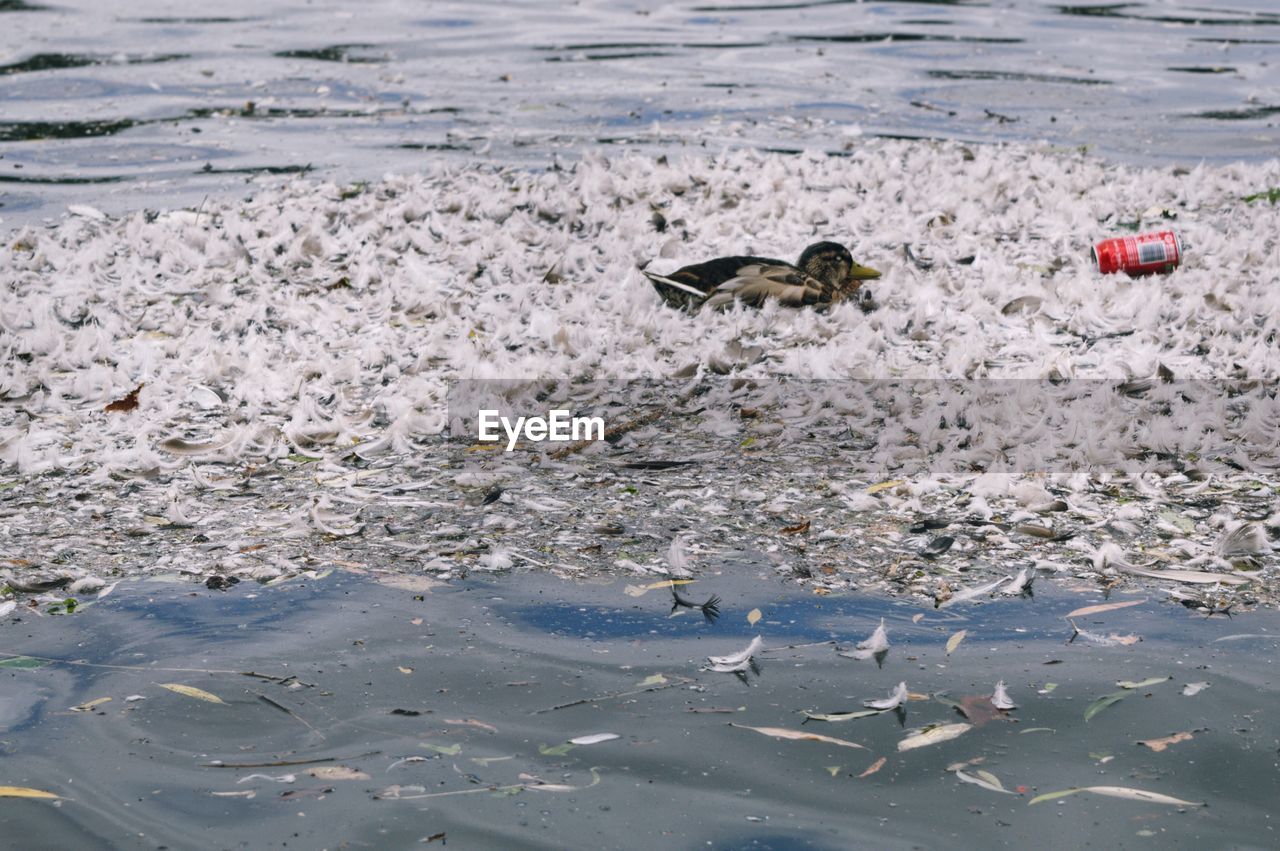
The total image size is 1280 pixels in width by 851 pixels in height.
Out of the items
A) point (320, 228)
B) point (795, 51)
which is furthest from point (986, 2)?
point (320, 228)

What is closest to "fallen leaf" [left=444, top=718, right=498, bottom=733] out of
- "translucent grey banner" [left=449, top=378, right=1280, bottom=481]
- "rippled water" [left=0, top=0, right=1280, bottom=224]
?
"translucent grey banner" [left=449, top=378, right=1280, bottom=481]

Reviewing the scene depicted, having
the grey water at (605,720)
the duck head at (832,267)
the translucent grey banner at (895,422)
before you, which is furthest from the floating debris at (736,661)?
the duck head at (832,267)

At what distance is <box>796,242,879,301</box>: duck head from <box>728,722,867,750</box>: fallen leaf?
374 cm

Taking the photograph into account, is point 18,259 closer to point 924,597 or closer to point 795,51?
point 924,597

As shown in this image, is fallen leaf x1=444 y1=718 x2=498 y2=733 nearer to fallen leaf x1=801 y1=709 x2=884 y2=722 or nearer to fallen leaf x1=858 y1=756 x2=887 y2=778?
fallen leaf x1=801 y1=709 x2=884 y2=722

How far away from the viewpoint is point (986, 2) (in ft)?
58.7

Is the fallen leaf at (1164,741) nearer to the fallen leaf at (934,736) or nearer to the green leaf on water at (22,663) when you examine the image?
the fallen leaf at (934,736)

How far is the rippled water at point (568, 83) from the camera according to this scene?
33.9 feet

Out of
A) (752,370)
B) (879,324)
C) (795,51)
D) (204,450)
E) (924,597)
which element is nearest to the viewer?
(924,597)

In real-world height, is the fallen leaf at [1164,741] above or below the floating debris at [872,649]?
below

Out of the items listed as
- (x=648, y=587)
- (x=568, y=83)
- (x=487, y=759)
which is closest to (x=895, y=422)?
(x=648, y=587)

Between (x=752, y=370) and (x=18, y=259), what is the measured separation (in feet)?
14.2

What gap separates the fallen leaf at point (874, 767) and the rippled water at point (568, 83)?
23.5 ft

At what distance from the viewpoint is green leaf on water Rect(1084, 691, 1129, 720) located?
331 cm
